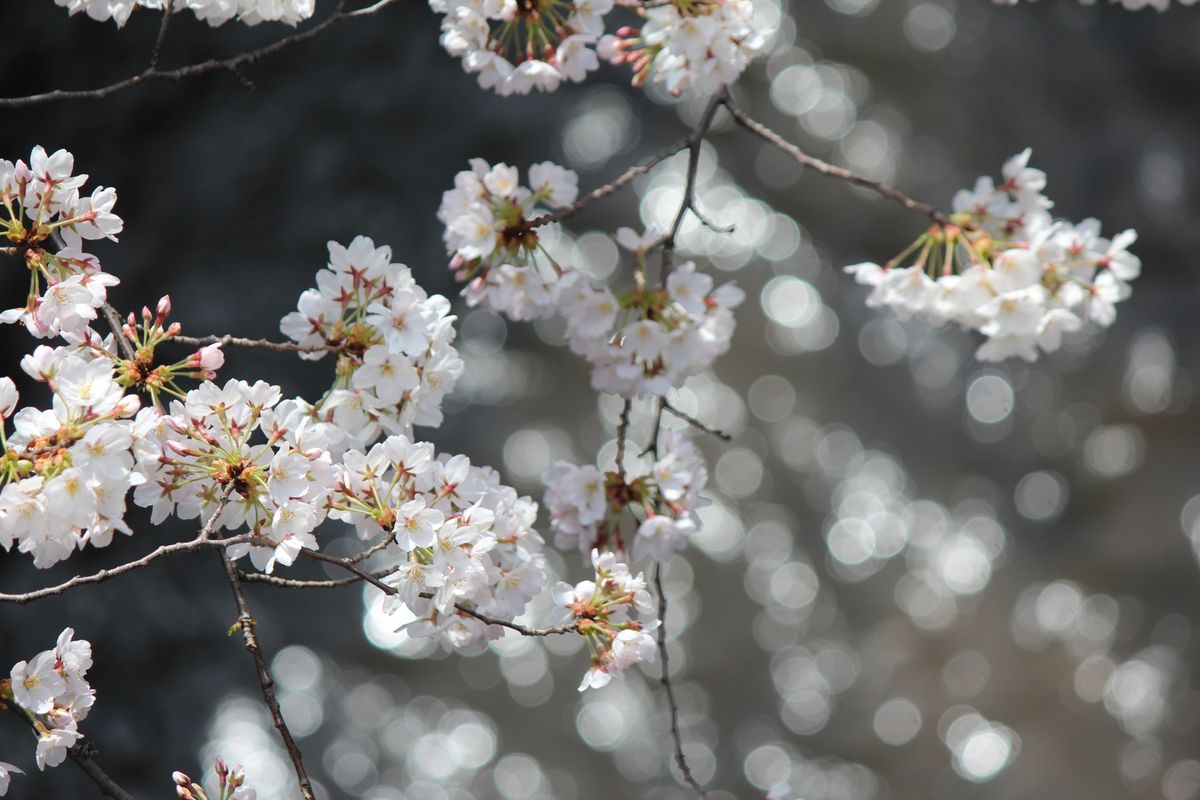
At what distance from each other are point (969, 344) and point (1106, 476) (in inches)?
29.7

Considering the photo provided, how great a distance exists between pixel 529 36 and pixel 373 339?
1.85 ft

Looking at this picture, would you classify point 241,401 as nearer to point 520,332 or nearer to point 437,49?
point 520,332

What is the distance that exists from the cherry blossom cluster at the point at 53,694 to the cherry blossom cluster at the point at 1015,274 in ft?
3.91

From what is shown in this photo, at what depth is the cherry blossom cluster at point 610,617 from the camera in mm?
1291

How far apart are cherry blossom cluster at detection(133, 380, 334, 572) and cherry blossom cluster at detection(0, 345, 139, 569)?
3.8 inches

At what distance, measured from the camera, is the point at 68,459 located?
3.24 feet

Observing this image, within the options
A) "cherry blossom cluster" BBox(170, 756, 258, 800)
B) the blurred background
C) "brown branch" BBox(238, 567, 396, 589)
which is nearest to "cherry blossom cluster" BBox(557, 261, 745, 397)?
"brown branch" BBox(238, 567, 396, 589)

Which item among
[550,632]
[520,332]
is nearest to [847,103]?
[520,332]

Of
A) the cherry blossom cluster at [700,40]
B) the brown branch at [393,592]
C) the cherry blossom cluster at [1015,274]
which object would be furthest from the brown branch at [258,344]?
the cherry blossom cluster at [1015,274]

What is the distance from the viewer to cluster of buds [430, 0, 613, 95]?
1.54m

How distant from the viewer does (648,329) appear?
1474 mm

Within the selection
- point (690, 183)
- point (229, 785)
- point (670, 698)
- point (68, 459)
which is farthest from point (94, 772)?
point (690, 183)

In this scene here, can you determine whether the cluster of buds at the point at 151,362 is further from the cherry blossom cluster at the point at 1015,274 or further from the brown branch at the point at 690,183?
the cherry blossom cluster at the point at 1015,274

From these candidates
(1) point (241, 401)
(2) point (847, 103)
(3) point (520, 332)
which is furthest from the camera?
(2) point (847, 103)
